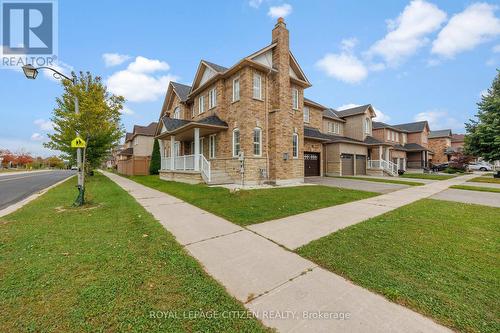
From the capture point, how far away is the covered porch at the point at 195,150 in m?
14.1

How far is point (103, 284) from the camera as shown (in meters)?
2.93

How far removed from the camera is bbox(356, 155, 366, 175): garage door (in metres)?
24.6

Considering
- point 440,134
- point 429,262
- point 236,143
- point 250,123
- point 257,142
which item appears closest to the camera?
point 429,262

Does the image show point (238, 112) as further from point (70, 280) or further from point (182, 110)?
point (70, 280)

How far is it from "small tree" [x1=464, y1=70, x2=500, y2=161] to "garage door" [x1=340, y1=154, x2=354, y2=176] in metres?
10.4

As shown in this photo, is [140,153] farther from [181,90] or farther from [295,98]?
[295,98]

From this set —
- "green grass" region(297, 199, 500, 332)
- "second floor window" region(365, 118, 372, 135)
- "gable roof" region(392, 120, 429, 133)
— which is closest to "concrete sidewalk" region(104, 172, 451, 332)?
"green grass" region(297, 199, 500, 332)

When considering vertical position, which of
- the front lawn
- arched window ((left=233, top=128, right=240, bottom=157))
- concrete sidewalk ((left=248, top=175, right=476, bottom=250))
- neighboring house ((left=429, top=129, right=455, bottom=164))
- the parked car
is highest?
neighboring house ((left=429, top=129, right=455, bottom=164))

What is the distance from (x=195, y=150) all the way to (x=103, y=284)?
11456 millimetres

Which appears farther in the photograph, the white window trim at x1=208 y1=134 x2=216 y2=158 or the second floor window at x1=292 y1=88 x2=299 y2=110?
the white window trim at x1=208 y1=134 x2=216 y2=158

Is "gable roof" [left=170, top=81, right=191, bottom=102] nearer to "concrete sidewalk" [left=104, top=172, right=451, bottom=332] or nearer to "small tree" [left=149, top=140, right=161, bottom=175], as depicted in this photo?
"small tree" [left=149, top=140, right=161, bottom=175]

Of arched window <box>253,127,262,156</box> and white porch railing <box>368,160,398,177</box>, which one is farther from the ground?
arched window <box>253,127,262,156</box>

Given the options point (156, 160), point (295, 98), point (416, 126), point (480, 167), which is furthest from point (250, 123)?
point (480, 167)

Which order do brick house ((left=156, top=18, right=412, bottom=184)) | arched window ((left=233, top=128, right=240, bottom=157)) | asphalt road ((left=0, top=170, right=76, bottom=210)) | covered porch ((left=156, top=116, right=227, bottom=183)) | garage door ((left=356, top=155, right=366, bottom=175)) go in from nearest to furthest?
1. asphalt road ((left=0, top=170, right=76, bottom=210))
2. brick house ((left=156, top=18, right=412, bottom=184))
3. covered porch ((left=156, top=116, right=227, bottom=183))
4. arched window ((left=233, top=128, right=240, bottom=157))
5. garage door ((left=356, top=155, right=366, bottom=175))
